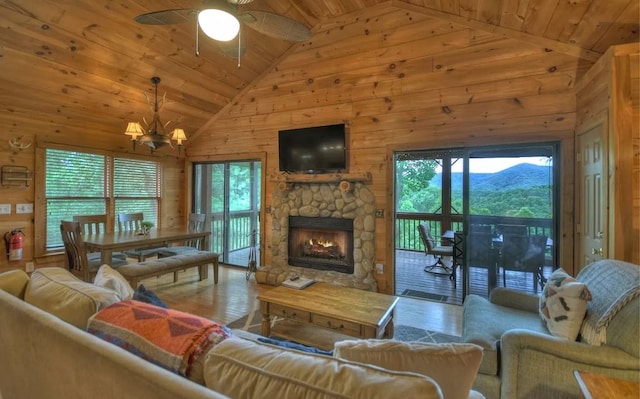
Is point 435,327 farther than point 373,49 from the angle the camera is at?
No

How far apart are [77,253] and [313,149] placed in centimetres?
325

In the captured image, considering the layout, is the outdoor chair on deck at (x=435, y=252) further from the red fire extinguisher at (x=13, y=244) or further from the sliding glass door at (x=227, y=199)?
the red fire extinguisher at (x=13, y=244)

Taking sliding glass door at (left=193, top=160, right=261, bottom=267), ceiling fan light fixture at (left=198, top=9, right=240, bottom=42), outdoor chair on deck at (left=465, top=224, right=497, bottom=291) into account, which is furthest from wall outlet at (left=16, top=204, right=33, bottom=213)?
outdoor chair on deck at (left=465, top=224, right=497, bottom=291)

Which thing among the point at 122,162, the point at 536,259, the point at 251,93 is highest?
the point at 251,93

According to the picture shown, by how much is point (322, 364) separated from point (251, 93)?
514 cm

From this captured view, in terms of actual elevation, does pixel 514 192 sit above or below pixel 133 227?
above

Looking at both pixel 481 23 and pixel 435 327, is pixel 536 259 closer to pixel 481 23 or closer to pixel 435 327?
pixel 435 327

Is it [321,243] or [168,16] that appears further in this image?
[321,243]

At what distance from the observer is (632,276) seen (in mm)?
1724

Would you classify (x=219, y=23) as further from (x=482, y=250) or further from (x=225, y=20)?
(x=482, y=250)

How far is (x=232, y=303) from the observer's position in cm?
375

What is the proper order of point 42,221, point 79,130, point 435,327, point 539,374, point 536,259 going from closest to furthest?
point 539,374
point 435,327
point 536,259
point 42,221
point 79,130

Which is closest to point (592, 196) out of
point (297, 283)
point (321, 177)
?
point (297, 283)

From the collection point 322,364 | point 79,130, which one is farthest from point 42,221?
point 322,364
